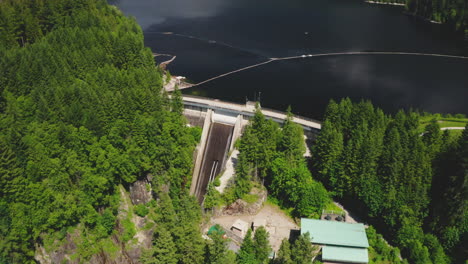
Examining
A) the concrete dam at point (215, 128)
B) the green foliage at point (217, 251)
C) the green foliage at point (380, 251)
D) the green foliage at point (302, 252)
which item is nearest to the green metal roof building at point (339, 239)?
the green foliage at point (380, 251)

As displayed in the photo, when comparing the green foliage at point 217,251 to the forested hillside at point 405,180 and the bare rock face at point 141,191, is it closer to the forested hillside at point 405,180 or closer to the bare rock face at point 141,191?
the bare rock face at point 141,191

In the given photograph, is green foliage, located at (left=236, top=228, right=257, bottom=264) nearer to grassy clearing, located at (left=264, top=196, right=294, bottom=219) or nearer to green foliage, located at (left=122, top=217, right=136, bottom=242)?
grassy clearing, located at (left=264, top=196, right=294, bottom=219)

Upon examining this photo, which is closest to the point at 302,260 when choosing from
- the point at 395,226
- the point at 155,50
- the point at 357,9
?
the point at 395,226

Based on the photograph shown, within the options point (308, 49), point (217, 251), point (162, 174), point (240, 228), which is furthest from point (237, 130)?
point (308, 49)

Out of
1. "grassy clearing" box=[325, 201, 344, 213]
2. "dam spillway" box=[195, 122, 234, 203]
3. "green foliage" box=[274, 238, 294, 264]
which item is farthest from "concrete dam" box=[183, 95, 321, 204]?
"green foliage" box=[274, 238, 294, 264]

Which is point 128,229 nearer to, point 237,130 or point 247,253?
point 247,253

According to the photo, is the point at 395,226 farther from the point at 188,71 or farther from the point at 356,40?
the point at 356,40
